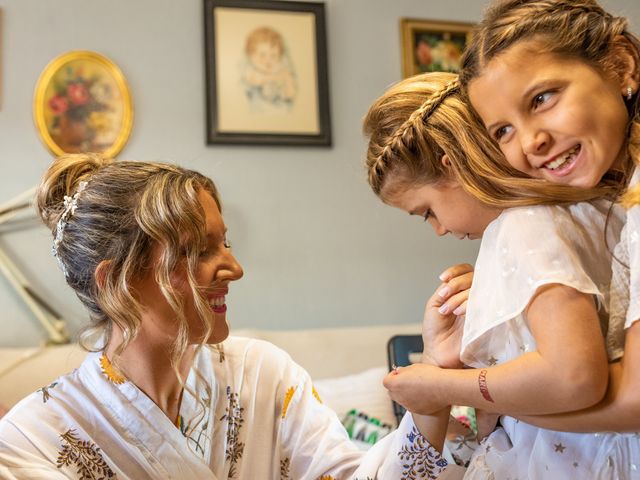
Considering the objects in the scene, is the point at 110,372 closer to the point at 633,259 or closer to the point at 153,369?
the point at 153,369

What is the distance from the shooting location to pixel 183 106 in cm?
299

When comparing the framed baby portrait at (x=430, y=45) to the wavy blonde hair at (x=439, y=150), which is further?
the framed baby portrait at (x=430, y=45)

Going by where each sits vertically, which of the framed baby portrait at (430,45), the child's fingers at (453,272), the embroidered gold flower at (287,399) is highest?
the framed baby portrait at (430,45)

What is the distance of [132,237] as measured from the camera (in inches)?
53.4

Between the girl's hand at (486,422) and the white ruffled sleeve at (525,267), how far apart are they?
7.0 inches

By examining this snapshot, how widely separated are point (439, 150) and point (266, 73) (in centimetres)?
205

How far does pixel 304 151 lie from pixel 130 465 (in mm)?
1957

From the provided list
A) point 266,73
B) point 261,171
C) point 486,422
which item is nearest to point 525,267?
point 486,422

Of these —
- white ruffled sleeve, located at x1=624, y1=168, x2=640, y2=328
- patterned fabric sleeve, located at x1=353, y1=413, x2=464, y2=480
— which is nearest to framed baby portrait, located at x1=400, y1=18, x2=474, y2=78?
patterned fabric sleeve, located at x1=353, y1=413, x2=464, y2=480

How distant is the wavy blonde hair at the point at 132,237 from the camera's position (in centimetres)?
134

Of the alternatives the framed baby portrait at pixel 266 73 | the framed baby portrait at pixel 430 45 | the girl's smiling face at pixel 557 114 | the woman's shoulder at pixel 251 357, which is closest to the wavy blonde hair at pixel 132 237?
the woman's shoulder at pixel 251 357

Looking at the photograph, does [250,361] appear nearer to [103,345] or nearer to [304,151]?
[103,345]

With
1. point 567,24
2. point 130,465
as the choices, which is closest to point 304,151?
point 130,465

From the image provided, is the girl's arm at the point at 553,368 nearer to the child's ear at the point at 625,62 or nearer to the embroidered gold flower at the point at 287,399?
the child's ear at the point at 625,62
